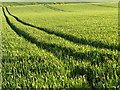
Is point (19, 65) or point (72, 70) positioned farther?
point (19, 65)

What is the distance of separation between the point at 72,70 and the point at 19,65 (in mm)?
2640

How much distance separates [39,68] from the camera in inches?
259

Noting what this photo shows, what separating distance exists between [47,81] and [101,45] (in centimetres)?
665

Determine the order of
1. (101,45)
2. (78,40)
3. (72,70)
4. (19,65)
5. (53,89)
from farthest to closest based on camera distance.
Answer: (78,40)
(101,45)
(19,65)
(72,70)
(53,89)

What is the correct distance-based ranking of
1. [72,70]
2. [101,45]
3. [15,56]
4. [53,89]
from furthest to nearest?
[101,45]
[15,56]
[72,70]
[53,89]

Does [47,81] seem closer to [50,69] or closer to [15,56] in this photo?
[50,69]

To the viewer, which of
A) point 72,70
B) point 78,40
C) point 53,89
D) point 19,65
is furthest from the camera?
point 78,40

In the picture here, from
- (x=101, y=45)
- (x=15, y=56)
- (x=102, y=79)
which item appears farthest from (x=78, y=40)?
(x=102, y=79)

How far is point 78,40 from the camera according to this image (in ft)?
43.4

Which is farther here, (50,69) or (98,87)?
(50,69)

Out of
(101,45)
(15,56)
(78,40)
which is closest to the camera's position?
(15,56)

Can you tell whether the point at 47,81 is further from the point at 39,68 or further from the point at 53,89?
the point at 39,68

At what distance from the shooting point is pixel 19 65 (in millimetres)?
7148

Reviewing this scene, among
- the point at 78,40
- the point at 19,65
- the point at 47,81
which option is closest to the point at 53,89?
the point at 47,81
